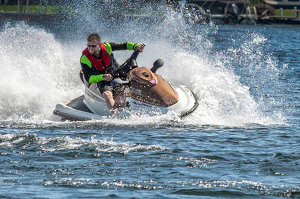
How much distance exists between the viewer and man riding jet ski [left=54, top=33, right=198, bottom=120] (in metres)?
9.05

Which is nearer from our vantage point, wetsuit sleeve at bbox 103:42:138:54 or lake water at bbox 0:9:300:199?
lake water at bbox 0:9:300:199

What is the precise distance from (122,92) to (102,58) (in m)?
0.67

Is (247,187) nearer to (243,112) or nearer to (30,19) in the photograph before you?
(243,112)

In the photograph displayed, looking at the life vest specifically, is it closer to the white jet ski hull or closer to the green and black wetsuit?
the green and black wetsuit

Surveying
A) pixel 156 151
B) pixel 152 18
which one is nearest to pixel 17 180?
pixel 156 151

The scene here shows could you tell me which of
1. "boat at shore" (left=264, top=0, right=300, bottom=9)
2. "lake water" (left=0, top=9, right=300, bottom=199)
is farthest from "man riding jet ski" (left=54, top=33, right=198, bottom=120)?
"boat at shore" (left=264, top=0, right=300, bottom=9)

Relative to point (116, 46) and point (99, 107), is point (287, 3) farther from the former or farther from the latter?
point (99, 107)

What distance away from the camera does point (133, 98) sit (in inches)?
356

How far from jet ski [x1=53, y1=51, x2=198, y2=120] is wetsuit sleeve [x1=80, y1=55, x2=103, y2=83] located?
242 mm

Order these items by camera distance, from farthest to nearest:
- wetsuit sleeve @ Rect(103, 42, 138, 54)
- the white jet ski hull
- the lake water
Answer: wetsuit sleeve @ Rect(103, 42, 138, 54) → the white jet ski hull → the lake water

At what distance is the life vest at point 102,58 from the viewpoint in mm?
8992

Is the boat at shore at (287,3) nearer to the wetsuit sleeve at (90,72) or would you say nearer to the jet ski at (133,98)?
the jet ski at (133,98)

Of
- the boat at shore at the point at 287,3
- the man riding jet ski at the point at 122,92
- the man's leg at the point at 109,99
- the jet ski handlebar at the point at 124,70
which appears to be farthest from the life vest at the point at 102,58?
the boat at shore at the point at 287,3

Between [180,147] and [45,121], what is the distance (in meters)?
3.08
